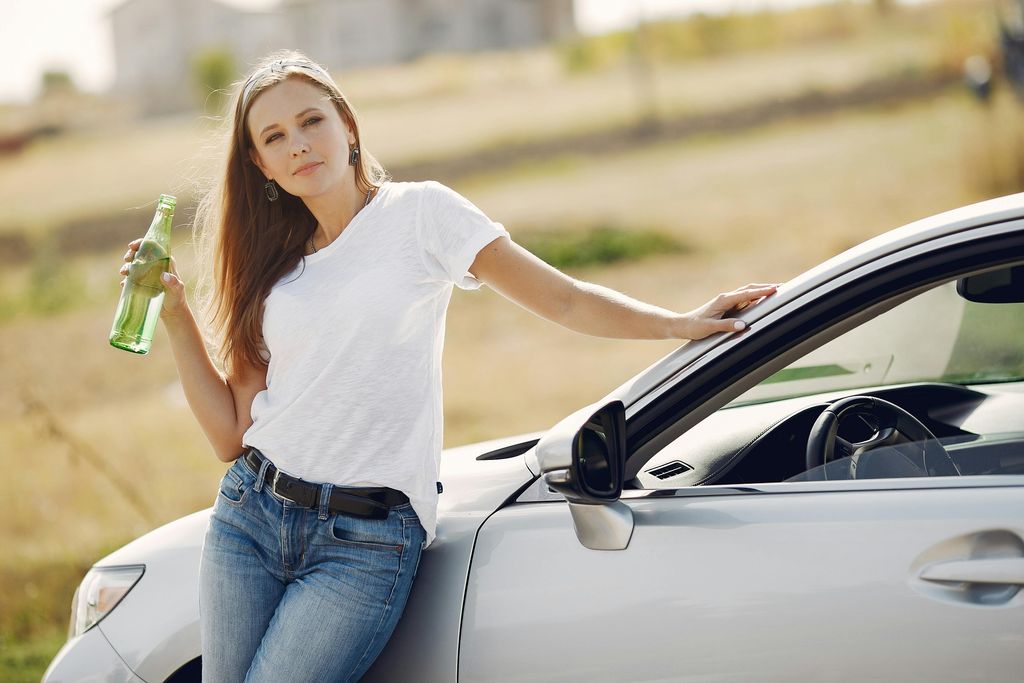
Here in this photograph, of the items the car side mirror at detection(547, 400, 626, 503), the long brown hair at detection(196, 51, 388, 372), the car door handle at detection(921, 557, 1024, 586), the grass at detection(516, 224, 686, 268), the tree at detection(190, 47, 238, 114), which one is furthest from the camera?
the tree at detection(190, 47, 238, 114)

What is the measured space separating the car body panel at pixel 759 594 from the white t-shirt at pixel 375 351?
307 millimetres

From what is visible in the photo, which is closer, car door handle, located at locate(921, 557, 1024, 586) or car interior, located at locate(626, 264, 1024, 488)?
car door handle, located at locate(921, 557, 1024, 586)

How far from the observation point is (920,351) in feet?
8.64

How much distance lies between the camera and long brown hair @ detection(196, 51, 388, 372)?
260 cm

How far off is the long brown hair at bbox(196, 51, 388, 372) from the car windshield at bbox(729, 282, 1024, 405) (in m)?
1.09

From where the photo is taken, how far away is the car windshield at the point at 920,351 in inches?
92.8

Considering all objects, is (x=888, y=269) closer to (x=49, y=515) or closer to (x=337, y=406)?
(x=337, y=406)

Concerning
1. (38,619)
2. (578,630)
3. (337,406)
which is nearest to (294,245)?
(337,406)

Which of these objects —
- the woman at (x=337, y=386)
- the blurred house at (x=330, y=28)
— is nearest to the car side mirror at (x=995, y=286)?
the woman at (x=337, y=386)

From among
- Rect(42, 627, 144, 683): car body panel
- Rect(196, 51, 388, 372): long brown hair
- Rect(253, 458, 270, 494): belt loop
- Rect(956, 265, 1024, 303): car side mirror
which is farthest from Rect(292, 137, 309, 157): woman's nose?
Rect(956, 265, 1024, 303): car side mirror

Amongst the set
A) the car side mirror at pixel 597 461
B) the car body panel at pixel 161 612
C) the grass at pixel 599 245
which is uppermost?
the car side mirror at pixel 597 461

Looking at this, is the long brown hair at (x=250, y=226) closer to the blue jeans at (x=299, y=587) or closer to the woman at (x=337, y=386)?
the woman at (x=337, y=386)

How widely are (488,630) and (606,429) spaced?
453 mm

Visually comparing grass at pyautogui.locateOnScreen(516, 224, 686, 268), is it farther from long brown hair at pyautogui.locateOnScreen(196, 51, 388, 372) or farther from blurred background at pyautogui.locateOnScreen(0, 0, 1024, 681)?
long brown hair at pyautogui.locateOnScreen(196, 51, 388, 372)
